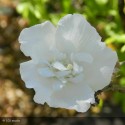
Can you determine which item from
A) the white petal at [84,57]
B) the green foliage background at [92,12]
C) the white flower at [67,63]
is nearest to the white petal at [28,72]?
the white flower at [67,63]

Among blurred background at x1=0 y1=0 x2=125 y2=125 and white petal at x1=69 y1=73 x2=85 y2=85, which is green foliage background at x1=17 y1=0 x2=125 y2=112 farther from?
white petal at x1=69 y1=73 x2=85 y2=85

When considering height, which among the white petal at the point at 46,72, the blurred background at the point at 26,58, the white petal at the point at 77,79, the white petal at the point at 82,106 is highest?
the white petal at the point at 46,72

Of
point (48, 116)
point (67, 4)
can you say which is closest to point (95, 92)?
point (67, 4)

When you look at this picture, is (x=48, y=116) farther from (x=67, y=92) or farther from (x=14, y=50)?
(x=67, y=92)

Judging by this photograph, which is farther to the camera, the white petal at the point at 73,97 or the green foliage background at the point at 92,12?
the green foliage background at the point at 92,12

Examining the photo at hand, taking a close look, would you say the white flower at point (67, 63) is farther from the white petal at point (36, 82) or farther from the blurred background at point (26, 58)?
the blurred background at point (26, 58)

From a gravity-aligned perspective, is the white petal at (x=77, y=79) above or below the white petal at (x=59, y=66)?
below

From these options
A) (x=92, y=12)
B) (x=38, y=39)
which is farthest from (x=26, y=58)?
A: (x=38, y=39)

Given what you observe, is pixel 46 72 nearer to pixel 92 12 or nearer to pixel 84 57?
pixel 84 57
